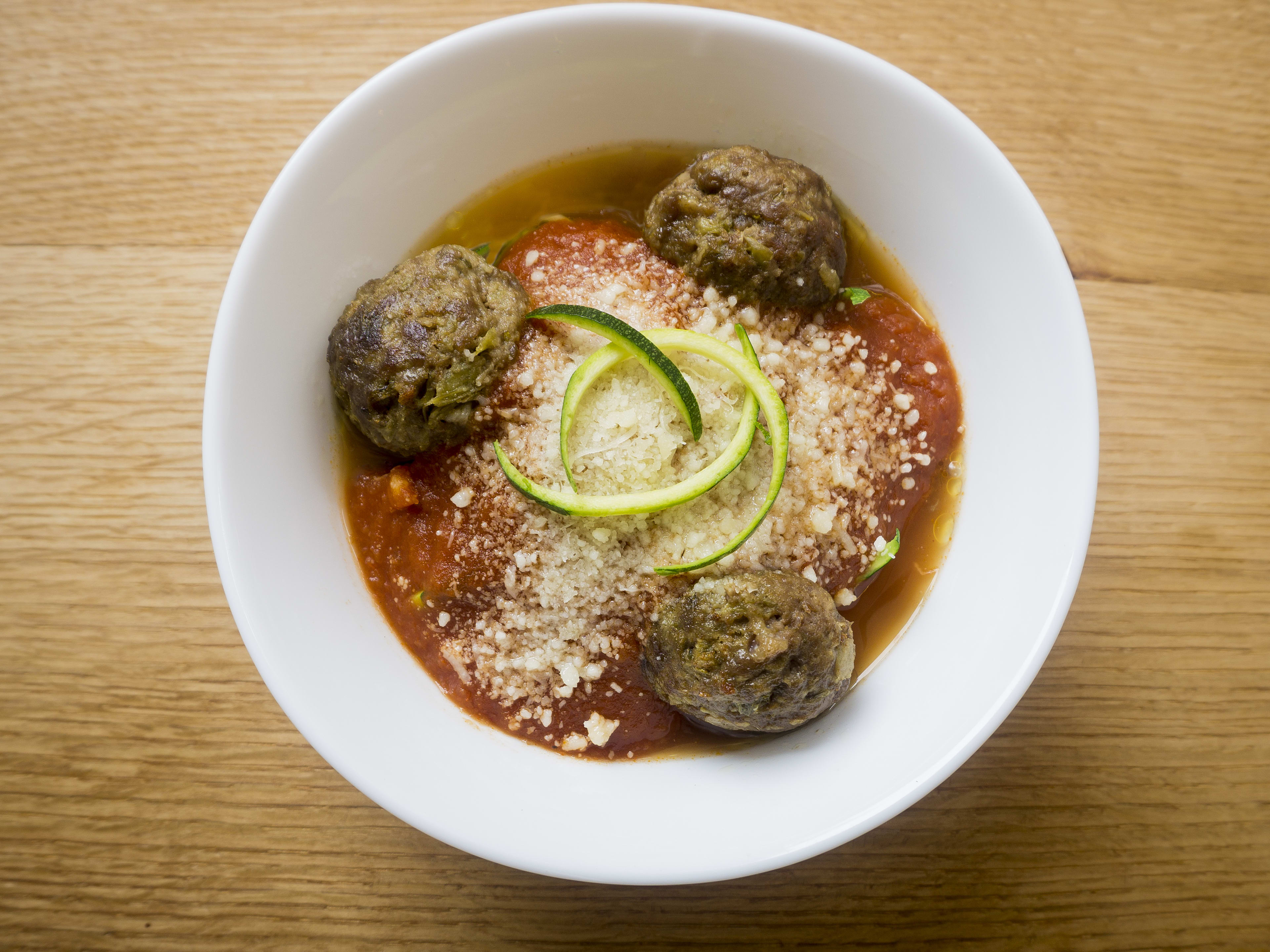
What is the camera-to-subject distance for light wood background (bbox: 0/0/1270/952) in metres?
2.56

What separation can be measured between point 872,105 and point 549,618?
1723 millimetres

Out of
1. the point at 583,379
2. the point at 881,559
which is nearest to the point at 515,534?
the point at 583,379

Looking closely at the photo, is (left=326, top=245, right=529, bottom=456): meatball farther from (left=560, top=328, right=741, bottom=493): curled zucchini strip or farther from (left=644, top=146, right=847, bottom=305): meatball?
(left=644, top=146, right=847, bottom=305): meatball

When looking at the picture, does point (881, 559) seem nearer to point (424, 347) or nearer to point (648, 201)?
point (648, 201)

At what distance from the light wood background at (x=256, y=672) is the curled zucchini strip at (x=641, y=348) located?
125 centimetres

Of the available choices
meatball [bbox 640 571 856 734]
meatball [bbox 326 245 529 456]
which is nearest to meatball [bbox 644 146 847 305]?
meatball [bbox 326 245 529 456]

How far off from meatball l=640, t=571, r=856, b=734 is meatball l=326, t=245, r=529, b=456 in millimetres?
846

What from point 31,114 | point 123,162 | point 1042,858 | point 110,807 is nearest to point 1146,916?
point 1042,858

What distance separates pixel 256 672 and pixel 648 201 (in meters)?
2.05

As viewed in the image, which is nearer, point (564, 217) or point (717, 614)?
point (717, 614)

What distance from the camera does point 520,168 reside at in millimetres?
2535

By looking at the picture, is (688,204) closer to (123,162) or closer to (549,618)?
(549,618)

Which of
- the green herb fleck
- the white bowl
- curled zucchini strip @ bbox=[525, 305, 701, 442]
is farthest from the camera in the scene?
the green herb fleck

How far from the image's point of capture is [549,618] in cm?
227
